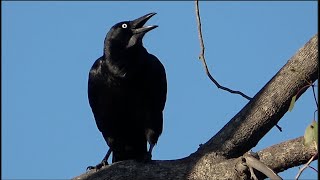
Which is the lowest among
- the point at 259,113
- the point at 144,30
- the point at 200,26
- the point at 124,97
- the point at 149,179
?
the point at 149,179

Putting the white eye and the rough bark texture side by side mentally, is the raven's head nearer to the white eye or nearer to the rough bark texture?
the white eye

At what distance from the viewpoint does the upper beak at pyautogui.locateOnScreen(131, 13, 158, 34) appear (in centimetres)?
518

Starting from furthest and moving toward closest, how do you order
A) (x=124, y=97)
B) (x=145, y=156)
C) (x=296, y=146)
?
(x=124, y=97) < (x=145, y=156) < (x=296, y=146)

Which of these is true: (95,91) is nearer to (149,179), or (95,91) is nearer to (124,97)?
(124,97)

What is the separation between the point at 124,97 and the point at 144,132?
364 millimetres

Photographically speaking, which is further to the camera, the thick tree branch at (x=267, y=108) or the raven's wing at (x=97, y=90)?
the raven's wing at (x=97, y=90)

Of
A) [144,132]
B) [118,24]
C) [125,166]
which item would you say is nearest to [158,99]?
[144,132]

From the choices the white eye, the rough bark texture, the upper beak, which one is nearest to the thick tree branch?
the rough bark texture

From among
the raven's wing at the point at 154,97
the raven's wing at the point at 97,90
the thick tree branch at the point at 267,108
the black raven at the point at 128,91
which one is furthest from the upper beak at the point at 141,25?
the thick tree branch at the point at 267,108

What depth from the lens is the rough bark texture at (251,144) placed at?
11.4 feet

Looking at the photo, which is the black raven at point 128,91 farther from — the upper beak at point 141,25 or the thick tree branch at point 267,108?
the thick tree branch at point 267,108

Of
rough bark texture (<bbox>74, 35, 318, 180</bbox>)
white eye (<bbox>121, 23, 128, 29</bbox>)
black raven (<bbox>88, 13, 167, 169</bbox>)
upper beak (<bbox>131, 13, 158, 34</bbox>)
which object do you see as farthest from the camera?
white eye (<bbox>121, 23, 128, 29</bbox>)

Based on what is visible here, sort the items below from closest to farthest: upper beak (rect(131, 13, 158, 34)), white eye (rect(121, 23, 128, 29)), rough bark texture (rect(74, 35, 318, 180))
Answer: rough bark texture (rect(74, 35, 318, 180)) < upper beak (rect(131, 13, 158, 34)) < white eye (rect(121, 23, 128, 29))

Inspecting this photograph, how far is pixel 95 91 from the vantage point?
5.26 meters
